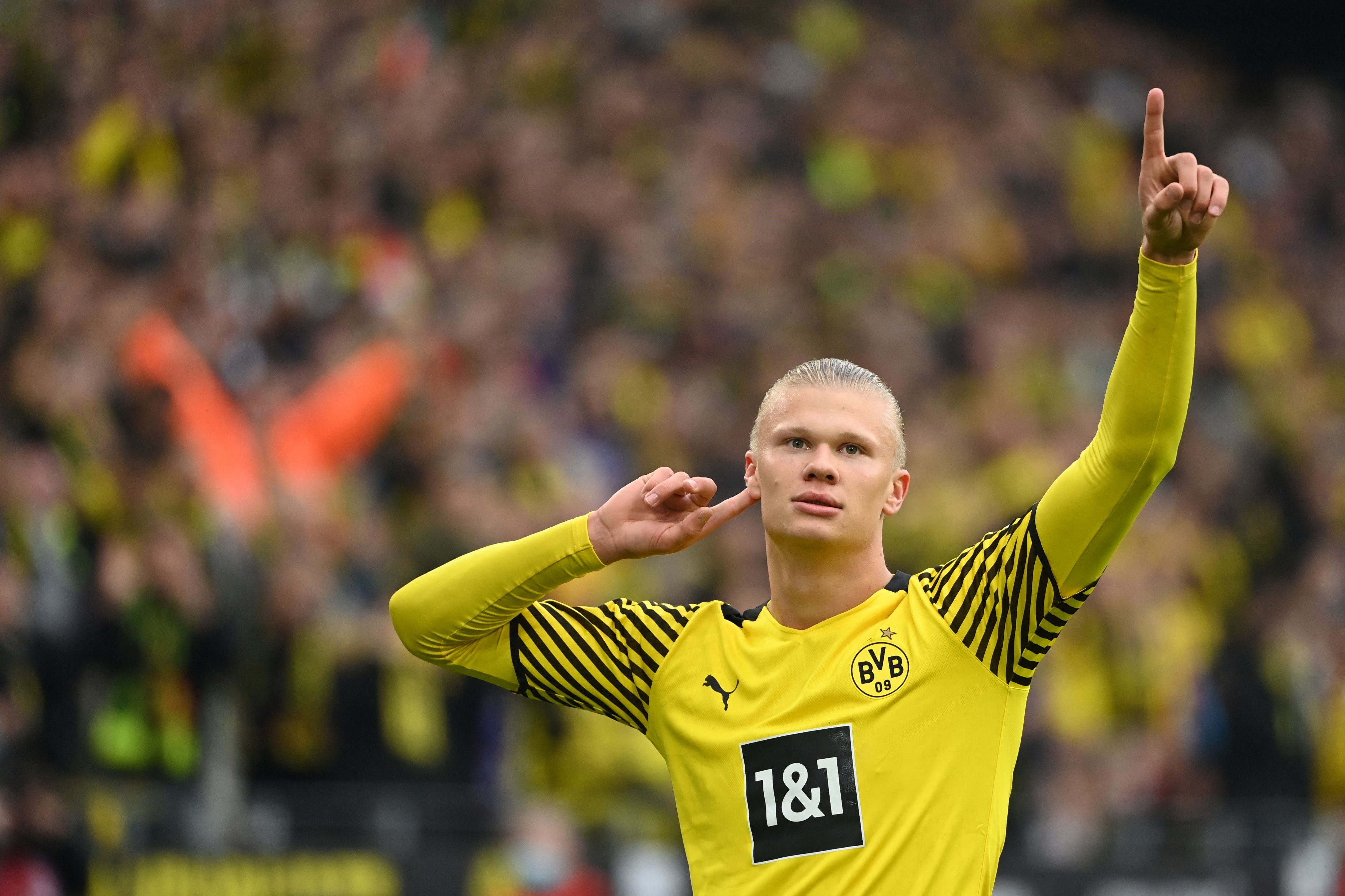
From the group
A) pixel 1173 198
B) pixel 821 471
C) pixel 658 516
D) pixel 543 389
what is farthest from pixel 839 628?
pixel 543 389

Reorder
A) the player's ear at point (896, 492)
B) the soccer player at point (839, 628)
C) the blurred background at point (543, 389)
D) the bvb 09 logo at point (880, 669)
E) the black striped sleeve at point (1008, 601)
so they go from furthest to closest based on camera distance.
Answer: the blurred background at point (543, 389) < the player's ear at point (896, 492) < the bvb 09 logo at point (880, 669) < the black striped sleeve at point (1008, 601) < the soccer player at point (839, 628)

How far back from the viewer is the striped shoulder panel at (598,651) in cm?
423

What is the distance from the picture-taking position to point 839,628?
400cm

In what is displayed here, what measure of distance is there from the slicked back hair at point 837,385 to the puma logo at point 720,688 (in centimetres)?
57

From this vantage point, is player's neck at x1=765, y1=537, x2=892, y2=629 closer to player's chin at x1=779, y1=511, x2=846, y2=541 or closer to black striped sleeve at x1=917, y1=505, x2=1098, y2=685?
player's chin at x1=779, y1=511, x2=846, y2=541

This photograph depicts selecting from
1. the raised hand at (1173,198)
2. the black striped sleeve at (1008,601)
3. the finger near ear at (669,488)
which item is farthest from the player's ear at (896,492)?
the raised hand at (1173,198)

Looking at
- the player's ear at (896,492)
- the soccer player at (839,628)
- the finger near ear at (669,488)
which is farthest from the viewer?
the player's ear at (896,492)

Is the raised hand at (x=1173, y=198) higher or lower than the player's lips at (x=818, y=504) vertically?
higher

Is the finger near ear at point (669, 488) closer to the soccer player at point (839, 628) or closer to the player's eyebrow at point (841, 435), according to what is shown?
the soccer player at point (839, 628)

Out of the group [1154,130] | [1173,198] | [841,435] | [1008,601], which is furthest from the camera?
[841,435]

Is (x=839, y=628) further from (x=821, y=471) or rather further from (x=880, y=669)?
(x=821, y=471)

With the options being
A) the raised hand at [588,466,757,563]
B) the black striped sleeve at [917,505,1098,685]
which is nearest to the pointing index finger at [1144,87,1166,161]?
the black striped sleeve at [917,505,1098,685]

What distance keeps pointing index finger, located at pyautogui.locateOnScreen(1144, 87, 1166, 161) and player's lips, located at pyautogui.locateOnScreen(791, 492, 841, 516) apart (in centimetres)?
104

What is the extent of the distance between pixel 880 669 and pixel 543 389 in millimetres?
6955
